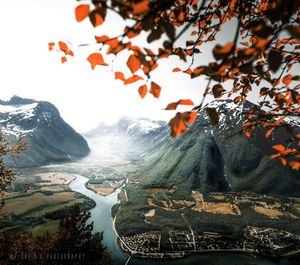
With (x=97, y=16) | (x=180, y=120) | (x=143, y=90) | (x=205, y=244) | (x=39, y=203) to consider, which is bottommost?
(x=205, y=244)

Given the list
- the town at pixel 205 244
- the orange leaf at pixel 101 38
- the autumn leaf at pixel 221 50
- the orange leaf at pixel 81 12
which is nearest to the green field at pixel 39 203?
the town at pixel 205 244

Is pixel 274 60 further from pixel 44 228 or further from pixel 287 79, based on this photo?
pixel 44 228

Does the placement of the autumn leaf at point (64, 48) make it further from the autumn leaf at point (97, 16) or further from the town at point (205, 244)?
the town at point (205, 244)

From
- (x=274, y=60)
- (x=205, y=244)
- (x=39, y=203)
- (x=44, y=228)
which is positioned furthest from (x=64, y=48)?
(x=39, y=203)

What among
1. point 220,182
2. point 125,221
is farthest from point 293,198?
point 125,221

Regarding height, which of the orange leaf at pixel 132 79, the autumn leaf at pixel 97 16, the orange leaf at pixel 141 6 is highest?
the autumn leaf at pixel 97 16
